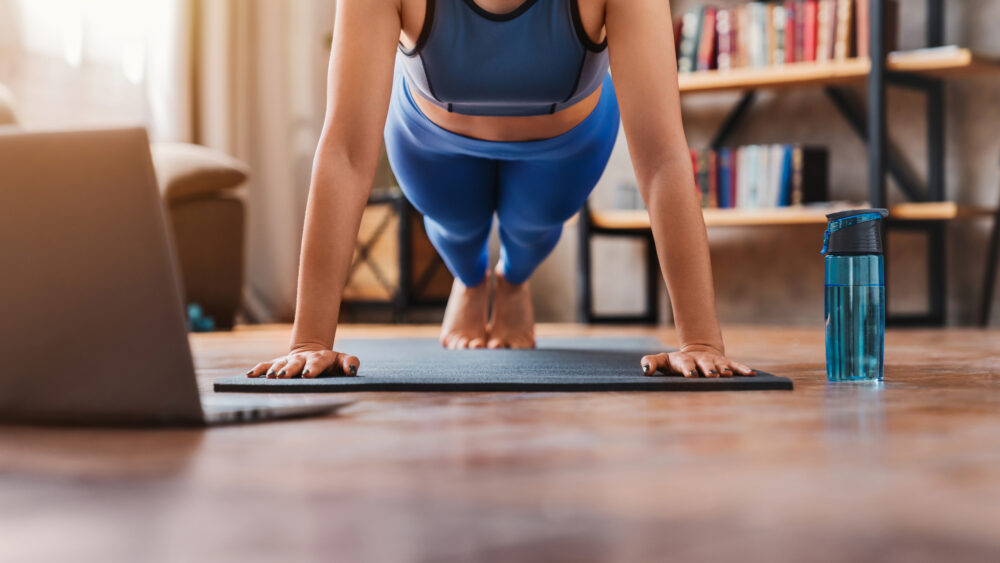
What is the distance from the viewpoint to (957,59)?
255 centimetres

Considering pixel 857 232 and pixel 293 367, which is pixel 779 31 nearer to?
pixel 857 232

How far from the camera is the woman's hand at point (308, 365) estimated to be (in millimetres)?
957

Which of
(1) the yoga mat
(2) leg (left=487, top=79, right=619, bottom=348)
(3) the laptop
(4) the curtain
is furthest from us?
(4) the curtain

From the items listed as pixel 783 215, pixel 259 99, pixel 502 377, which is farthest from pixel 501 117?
pixel 259 99

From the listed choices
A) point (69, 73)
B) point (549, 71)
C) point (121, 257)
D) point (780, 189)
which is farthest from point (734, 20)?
point (121, 257)

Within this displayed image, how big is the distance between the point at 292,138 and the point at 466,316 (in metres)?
2.25

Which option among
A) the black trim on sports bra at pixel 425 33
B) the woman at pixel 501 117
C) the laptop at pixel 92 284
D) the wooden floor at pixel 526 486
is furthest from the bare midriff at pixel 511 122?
the laptop at pixel 92 284

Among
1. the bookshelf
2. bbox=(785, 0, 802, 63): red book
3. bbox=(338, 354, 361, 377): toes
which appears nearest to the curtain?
the bookshelf

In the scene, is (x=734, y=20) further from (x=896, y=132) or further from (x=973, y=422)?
(x=973, y=422)

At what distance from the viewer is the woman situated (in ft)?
3.31

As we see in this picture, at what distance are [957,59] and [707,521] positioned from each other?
8.40ft

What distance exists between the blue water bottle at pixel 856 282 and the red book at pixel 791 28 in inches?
82.3

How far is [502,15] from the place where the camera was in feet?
3.69

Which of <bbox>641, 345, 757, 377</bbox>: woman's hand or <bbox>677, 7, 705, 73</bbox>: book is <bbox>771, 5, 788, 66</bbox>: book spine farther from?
<bbox>641, 345, 757, 377</bbox>: woman's hand
